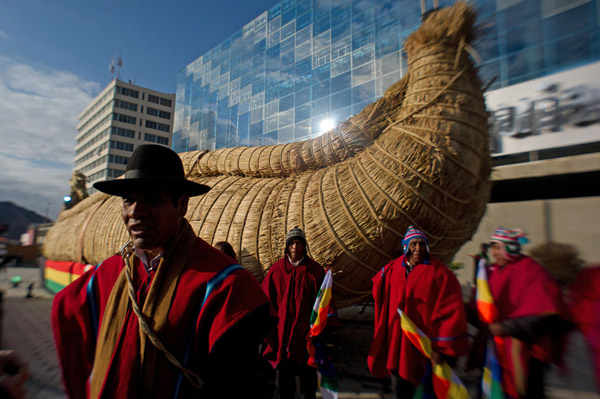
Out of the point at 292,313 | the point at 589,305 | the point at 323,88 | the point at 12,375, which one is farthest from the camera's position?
the point at 323,88

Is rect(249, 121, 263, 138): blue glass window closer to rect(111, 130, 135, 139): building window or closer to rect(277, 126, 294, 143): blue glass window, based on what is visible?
rect(277, 126, 294, 143): blue glass window

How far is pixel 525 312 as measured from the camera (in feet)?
6.44

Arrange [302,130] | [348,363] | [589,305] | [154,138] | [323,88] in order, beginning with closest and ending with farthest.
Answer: [589,305]
[348,363]
[323,88]
[302,130]
[154,138]

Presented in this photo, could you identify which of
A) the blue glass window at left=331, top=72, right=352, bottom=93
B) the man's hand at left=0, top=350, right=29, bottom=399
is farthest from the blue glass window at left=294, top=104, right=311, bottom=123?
the man's hand at left=0, top=350, right=29, bottom=399

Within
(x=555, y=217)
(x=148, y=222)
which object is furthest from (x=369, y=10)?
(x=148, y=222)

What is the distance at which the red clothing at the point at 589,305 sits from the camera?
1486 mm

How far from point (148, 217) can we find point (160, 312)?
313 mm

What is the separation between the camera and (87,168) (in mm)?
53156

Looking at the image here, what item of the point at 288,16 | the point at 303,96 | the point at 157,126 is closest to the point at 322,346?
the point at 303,96

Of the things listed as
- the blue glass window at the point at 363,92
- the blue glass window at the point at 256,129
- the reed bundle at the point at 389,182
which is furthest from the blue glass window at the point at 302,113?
the reed bundle at the point at 389,182

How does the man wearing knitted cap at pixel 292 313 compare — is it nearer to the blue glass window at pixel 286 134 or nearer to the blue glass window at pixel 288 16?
the blue glass window at pixel 286 134

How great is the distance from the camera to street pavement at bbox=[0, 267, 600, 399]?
2678 millimetres

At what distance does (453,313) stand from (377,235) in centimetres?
65

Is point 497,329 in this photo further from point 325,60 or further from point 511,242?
point 325,60
